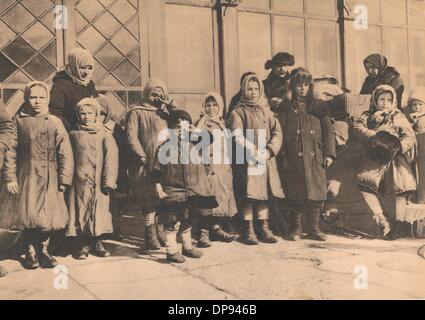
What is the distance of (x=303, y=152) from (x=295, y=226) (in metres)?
0.76

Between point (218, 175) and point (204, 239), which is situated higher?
point (218, 175)

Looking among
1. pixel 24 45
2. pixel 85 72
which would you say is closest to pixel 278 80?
pixel 85 72

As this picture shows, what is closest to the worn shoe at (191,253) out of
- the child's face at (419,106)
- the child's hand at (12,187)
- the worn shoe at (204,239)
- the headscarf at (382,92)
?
the worn shoe at (204,239)

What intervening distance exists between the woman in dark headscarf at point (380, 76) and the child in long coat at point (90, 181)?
3.21 meters

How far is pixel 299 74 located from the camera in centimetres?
541

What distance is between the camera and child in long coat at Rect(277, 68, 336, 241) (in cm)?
533

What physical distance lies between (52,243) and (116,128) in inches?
46.4

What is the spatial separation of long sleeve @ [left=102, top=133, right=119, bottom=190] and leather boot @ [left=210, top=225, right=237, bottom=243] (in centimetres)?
111

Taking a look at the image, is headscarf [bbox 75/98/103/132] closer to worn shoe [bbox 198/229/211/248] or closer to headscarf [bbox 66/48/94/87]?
headscarf [bbox 66/48/94/87]

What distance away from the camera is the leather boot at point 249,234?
5.06 meters

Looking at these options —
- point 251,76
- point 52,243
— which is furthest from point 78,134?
point 251,76

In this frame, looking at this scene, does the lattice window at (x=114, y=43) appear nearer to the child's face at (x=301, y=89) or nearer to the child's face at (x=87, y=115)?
the child's face at (x=87, y=115)

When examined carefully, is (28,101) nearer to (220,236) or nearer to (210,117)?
(210,117)

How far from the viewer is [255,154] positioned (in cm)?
519
